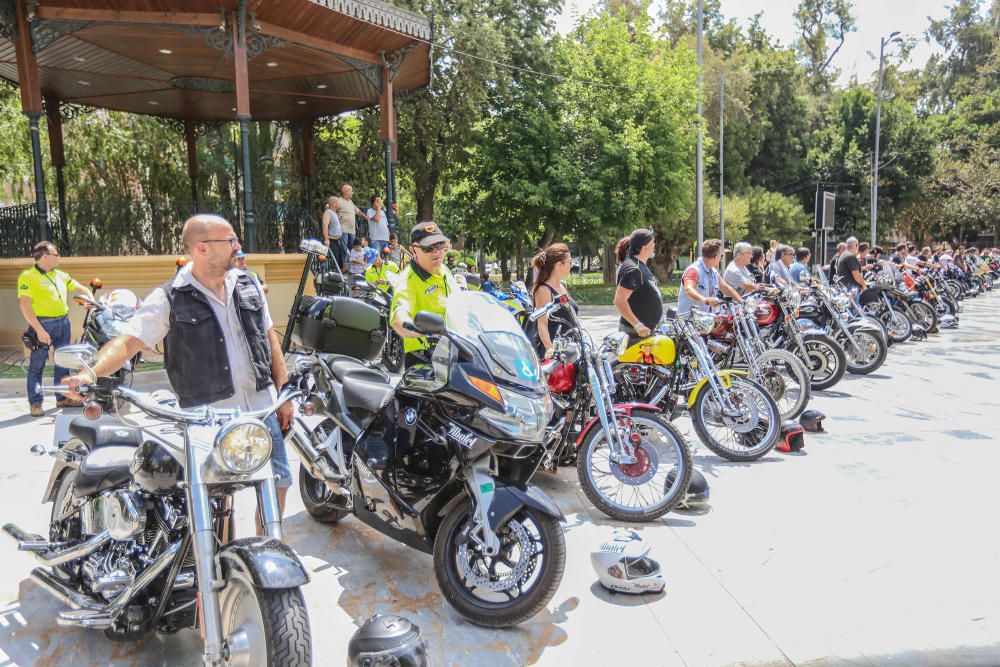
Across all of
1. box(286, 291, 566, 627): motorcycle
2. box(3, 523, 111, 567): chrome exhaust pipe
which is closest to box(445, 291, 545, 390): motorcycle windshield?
box(286, 291, 566, 627): motorcycle

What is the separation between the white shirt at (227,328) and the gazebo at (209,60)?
8614mm

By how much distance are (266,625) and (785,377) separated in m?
5.77

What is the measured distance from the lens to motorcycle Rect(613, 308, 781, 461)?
211 inches

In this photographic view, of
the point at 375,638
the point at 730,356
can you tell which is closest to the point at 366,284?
the point at 730,356

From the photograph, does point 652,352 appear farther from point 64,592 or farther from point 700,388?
point 64,592

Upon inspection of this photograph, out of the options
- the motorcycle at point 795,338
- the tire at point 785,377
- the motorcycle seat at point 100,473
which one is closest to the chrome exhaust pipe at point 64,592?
the motorcycle seat at point 100,473

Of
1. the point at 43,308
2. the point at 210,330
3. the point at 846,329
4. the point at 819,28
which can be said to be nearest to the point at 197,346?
the point at 210,330

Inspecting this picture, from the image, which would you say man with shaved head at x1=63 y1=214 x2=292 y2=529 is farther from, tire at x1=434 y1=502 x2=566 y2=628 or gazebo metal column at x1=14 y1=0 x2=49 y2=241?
gazebo metal column at x1=14 y1=0 x2=49 y2=241

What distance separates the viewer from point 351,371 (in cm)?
422

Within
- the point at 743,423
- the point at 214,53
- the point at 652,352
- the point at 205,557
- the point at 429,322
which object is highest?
the point at 214,53

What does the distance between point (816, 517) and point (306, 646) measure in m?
3.56

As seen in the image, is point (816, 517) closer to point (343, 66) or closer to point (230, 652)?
point (230, 652)

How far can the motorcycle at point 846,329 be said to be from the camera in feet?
30.5

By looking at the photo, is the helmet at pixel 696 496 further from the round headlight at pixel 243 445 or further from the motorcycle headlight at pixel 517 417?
the round headlight at pixel 243 445
